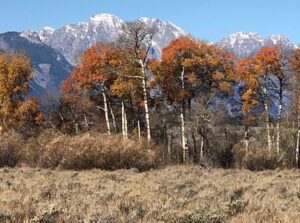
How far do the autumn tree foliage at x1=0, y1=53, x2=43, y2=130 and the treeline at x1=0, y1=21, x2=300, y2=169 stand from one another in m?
0.09

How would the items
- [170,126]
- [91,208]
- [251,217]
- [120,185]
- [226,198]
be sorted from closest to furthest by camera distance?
1. [251,217]
2. [91,208]
3. [226,198]
4. [120,185]
5. [170,126]

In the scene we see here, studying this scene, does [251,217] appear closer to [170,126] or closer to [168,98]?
[168,98]

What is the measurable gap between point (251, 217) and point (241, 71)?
3895cm

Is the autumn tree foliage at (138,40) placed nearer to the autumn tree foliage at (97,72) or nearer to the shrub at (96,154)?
the shrub at (96,154)

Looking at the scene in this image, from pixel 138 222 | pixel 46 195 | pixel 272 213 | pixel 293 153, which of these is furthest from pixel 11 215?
pixel 293 153

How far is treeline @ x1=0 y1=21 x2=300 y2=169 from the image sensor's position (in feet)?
144

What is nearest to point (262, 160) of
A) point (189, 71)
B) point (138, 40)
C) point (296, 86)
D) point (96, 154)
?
point (296, 86)

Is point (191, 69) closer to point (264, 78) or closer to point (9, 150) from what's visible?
point (264, 78)

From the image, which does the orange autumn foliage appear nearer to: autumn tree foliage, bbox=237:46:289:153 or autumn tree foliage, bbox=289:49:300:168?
autumn tree foliage, bbox=237:46:289:153

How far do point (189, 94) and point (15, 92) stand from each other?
17.4 m

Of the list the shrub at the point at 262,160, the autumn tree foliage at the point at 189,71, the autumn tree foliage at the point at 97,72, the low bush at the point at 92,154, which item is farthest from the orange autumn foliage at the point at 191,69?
the low bush at the point at 92,154

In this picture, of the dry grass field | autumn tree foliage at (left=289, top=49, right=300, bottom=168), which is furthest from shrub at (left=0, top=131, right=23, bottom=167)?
autumn tree foliage at (left=289, top=49, right=300, bottom=168)

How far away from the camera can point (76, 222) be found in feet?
27.9

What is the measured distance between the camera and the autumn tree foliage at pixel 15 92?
50938 millimetres
